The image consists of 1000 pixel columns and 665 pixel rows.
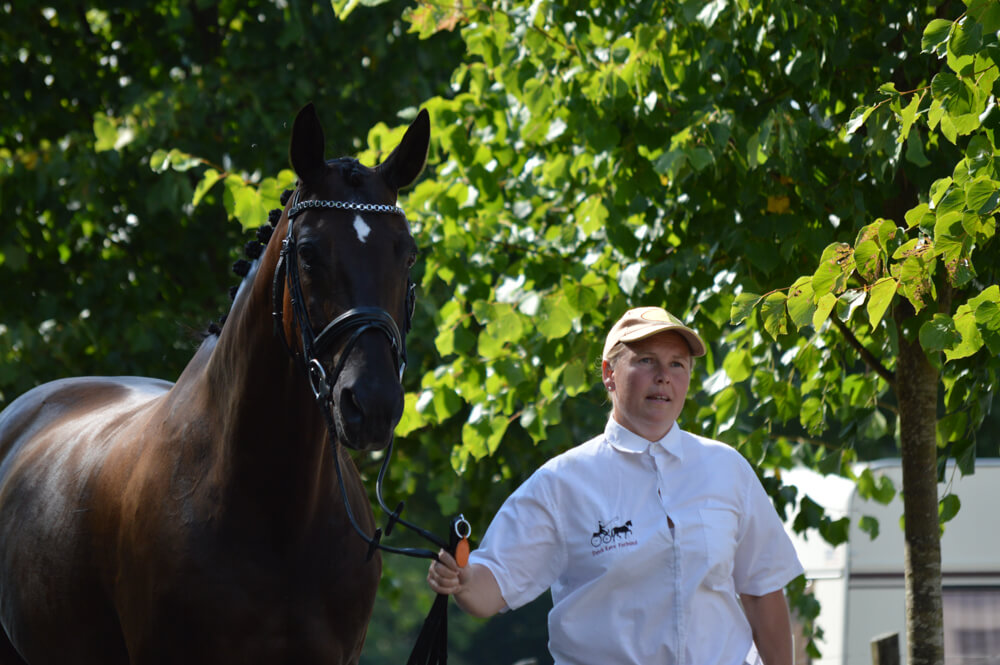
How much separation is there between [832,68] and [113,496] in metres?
2.85

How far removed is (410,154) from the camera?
324 cm

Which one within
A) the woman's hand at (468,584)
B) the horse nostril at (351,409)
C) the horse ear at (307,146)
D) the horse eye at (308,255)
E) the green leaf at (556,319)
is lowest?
the woman's hand at (468,584)

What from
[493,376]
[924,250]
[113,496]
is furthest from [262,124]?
[924,250]

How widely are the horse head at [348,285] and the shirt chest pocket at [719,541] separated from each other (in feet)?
2.44

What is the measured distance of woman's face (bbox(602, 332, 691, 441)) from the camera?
2.76m

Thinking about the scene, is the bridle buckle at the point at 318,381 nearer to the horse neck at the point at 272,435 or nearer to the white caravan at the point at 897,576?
the horse neck at the point at 272,435

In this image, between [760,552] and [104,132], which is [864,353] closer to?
[760,552]

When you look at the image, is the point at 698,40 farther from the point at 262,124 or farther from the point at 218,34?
the point at 218,34

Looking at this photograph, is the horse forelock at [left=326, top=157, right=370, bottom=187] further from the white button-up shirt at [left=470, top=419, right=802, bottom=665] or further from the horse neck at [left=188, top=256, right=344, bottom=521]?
the white button-up shirt at [left=470, top=419, right=802, bottom=665]

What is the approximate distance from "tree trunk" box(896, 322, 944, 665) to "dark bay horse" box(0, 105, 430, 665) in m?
2.27

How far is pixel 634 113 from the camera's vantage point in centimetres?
491

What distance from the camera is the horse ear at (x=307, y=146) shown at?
3.02m

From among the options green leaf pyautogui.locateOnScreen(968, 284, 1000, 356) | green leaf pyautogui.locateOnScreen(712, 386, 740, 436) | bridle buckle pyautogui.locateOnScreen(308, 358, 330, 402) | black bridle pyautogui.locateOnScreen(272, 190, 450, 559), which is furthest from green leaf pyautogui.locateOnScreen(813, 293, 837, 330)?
green leaf pyautogui.locateOnScreen(712, 386, 740, 436)

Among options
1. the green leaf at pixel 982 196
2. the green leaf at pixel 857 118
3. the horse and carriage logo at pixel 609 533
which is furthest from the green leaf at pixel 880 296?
the horse and carriage logo at pixel 609 533
